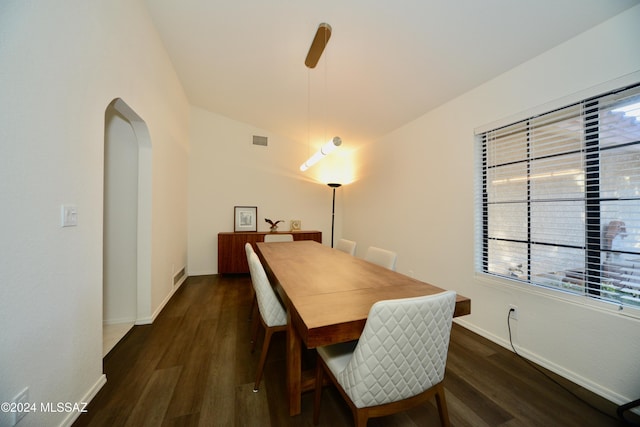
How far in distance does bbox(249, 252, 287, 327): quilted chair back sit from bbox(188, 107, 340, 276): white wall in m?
3.20

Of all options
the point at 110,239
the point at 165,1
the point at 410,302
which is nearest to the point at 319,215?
the point at 110,239

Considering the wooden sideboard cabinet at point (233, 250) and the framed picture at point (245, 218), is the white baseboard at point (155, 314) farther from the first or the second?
the framed picture at point (245, 218)

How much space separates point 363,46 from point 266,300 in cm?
244

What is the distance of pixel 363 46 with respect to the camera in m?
2.17

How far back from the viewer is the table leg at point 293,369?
1.30 m

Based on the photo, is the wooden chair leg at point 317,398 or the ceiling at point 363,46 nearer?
the wooden chair leg at point 317,398

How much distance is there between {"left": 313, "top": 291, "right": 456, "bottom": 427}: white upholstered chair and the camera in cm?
90

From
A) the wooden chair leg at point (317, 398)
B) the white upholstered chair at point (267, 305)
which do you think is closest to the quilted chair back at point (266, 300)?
the white upholstered chair at point (267, 305)

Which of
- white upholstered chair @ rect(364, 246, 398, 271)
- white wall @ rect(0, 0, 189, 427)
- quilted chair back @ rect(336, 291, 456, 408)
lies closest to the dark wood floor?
white wall @ rect(0, 0, 189, 427)

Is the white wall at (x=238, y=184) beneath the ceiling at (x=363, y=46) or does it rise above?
Result: beneath

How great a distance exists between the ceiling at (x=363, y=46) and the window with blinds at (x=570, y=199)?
63 centimetres

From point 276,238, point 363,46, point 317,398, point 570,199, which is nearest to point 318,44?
point 363,46

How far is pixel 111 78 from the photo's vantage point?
161cm

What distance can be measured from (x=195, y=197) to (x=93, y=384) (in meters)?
3.29
